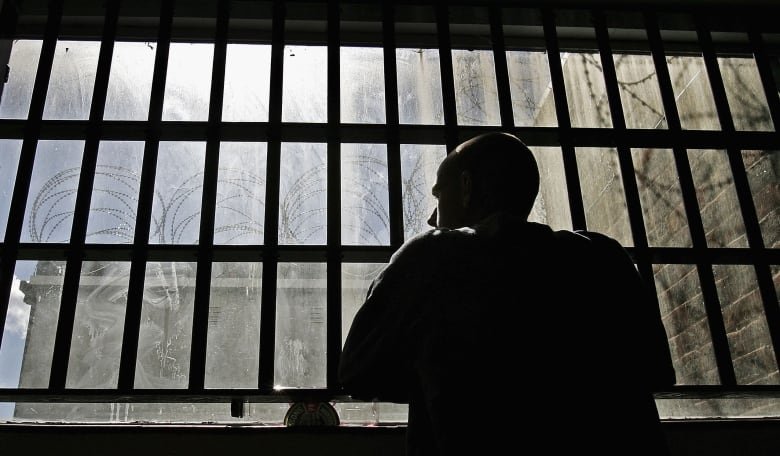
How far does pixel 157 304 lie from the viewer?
86.7 inches

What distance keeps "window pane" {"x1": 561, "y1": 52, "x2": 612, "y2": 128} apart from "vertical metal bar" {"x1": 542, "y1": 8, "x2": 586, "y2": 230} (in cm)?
10

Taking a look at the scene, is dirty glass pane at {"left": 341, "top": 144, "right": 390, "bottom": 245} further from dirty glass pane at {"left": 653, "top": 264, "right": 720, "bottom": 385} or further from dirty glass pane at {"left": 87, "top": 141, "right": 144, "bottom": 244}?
dirty glass pane at {"left": 653, "top": 264, "right": 720, "bottom": 385}

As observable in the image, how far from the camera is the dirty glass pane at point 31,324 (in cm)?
212

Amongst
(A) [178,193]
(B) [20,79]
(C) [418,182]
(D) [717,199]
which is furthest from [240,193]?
(D) [717,199]

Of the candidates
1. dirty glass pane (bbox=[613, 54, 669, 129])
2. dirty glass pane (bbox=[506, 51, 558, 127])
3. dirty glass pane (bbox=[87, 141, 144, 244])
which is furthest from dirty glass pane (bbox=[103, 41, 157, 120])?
dirty glass pane (bbox=[613, 54, 669, 129])

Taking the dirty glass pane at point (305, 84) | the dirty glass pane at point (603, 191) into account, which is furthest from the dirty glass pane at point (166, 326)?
the dirty glass pane at point (603, 191)

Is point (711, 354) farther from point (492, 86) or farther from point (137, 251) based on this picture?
point (137, 251)

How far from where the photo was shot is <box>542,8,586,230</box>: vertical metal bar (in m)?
2.35

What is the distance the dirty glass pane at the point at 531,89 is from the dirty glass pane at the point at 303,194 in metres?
0.75

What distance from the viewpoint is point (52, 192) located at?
2.33 metres

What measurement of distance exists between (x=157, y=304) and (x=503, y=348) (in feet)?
4.73

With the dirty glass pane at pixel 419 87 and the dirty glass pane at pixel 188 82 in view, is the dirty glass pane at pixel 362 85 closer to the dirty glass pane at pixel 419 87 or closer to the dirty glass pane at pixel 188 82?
the dirty glass pane at pixel 419 87

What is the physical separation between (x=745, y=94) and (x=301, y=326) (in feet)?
6.28

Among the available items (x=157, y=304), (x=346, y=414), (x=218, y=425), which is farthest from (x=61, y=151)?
(x=346, y=414)
